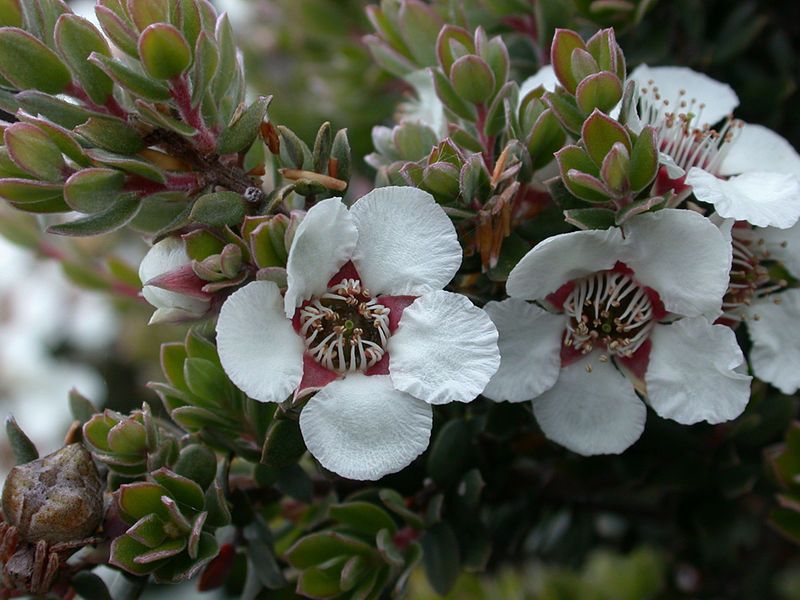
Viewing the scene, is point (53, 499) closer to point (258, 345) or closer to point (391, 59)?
point (258, 345)

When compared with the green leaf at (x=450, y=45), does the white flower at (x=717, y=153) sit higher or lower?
lower

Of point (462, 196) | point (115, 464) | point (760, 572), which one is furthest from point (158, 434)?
point (760, 572)

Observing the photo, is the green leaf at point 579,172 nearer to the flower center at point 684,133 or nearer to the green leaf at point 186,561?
the flower center at point 684,133

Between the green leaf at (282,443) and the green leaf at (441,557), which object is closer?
the green leaf at (282,443)

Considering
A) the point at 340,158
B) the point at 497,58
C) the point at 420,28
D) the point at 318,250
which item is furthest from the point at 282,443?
the point at 420,28

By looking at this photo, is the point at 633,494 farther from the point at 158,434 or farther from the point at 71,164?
the point at 71,164

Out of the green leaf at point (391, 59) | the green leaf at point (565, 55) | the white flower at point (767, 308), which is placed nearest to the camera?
the green leaf at point (565, 55)

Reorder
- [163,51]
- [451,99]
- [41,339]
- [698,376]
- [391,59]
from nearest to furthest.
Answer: [163,51] < [698,376] < [451,99] < [391,59] < [41,339]

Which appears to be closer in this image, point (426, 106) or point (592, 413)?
point (592, 413)

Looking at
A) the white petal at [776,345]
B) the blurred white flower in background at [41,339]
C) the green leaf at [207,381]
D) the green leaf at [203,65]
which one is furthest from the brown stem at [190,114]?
the blurred white flower in background at [41,339]
